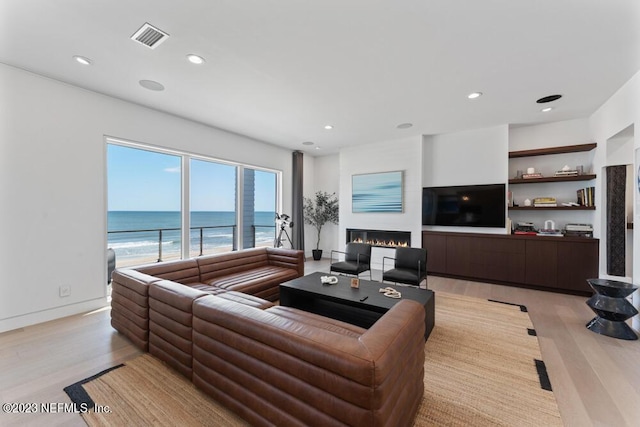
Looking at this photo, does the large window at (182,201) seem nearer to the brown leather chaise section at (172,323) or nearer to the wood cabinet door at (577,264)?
the brown leather chaise section at (172,323)

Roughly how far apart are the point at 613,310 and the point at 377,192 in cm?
392

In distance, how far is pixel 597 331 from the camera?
269cm

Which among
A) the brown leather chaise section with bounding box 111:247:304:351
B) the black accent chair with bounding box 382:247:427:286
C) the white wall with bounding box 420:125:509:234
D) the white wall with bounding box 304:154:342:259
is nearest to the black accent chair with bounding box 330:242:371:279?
the black accent chair with bounding box 382:247:427:286

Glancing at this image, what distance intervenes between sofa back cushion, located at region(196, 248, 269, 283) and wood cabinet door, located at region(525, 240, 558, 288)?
4431 millimetres

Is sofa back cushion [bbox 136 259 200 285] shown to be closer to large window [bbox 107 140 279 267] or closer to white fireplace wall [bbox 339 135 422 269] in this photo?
large window [bbox 107 140 279 267]

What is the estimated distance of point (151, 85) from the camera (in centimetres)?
315

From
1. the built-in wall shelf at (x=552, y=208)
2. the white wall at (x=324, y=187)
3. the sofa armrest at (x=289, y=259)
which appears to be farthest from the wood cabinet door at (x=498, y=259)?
the white wall at (x=324, y=187)

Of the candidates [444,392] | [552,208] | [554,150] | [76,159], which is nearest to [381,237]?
[552,208]

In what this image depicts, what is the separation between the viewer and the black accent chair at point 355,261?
407cm

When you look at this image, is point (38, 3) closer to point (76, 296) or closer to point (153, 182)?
point (76, 296)

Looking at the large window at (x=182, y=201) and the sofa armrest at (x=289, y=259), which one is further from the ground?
the large window at (x=182, y=201)

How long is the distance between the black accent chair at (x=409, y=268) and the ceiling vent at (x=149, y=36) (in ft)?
12.0

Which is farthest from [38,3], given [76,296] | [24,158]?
[76,296]

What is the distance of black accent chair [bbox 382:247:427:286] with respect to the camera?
3486 mm
